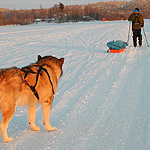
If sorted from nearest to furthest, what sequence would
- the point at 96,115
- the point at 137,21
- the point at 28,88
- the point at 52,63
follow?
the point at 28,88
the point at 52,63
the point at 96,115
the point at 137,21

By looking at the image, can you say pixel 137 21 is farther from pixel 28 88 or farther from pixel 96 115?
pixel 28 88

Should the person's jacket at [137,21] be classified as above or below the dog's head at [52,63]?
above

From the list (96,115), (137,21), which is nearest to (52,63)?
(96,115)

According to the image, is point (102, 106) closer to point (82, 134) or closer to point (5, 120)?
point (82, 134)

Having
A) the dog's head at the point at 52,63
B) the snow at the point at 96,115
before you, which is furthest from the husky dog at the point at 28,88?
the snow at the point at 96,115

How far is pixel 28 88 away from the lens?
278cm

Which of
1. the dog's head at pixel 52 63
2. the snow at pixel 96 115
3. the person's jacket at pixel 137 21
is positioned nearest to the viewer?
the snow at pixel 96 115

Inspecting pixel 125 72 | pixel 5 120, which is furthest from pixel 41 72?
pixel 125 72

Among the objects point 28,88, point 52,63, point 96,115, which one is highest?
point 52,63

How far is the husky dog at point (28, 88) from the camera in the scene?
2.61 m

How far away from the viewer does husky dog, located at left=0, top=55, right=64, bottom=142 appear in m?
2.61

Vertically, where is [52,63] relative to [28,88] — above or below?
above

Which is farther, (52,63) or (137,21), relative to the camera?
(137,21)

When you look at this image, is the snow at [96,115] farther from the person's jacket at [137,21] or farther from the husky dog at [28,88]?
the person's jacket at [137,21]
